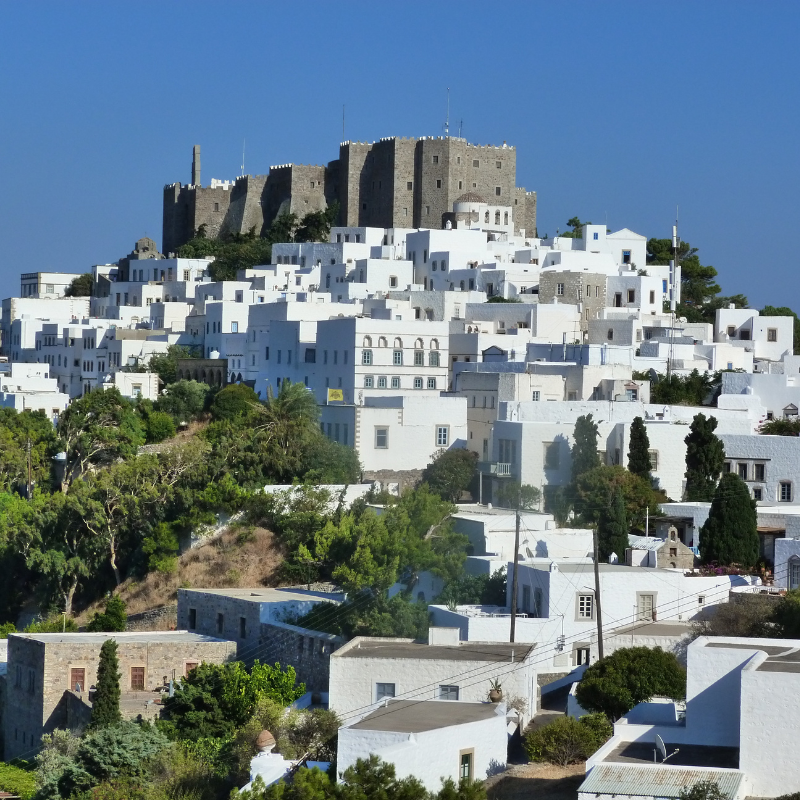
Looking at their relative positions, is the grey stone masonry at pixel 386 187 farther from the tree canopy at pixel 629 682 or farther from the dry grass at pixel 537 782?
the dry grass at pixel 537 782

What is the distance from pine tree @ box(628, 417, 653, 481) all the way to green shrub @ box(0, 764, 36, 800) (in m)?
15.1

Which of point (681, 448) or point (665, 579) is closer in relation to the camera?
point (665, 579)

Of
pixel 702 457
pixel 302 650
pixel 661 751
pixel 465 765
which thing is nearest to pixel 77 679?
pixel 302 650

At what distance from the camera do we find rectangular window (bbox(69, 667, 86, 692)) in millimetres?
29984

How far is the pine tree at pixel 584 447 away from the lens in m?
38.0

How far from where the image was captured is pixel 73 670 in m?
30.1

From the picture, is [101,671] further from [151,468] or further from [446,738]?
[151,468]

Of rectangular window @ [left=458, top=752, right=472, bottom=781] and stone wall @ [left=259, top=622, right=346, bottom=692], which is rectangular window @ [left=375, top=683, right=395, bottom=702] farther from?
rectangular window @ [left=458, top=752, right=472, bottom=781]

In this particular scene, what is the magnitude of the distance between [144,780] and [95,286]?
177 ft

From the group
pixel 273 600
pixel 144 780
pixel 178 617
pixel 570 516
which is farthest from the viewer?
pixel 570 516

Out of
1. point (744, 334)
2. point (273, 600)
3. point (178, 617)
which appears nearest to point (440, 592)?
point (273, 600)

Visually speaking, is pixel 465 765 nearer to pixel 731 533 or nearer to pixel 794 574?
pixel 794 574

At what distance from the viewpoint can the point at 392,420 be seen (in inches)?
1624

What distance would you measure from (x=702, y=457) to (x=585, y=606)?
1005 cm
